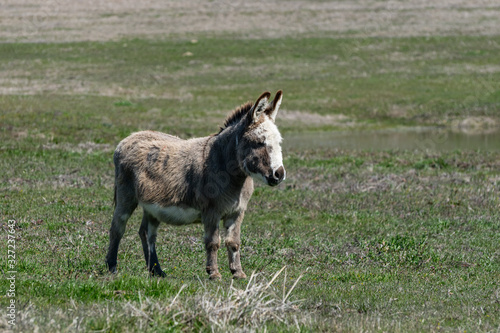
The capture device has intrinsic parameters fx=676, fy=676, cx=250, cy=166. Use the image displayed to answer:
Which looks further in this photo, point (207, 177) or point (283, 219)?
point (283, 219)

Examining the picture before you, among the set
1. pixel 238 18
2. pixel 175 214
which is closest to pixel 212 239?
pixel 175 214

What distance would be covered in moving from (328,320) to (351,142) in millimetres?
25962

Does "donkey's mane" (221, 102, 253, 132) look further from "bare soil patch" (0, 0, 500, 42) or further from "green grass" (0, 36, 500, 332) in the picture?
"bare soil patch" (0, 0, 500, 42)

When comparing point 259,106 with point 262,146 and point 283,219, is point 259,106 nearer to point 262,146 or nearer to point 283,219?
point 262,146

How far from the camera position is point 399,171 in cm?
2245

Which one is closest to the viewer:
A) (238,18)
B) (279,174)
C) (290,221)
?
(279,174)

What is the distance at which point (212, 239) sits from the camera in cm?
991

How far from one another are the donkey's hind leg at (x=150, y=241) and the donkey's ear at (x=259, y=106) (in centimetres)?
285

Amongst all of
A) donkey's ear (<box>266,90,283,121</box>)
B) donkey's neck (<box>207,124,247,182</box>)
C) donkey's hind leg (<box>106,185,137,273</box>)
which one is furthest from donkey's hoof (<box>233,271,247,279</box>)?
donkey's ear (<box>266,90,283,121</box>)

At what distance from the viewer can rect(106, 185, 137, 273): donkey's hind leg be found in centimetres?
1102

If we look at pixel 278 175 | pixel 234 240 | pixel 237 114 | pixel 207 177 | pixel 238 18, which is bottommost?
pixel 238 18

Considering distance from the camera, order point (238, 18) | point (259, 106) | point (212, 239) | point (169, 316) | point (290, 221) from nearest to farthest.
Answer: point (169, 316)
point (259, 106)
point (212, 239)
point (290, 221)
point (238, 18)

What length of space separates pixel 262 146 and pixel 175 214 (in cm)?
193

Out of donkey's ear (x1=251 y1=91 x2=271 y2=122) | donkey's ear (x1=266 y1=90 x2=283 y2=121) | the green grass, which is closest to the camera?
the green grass
